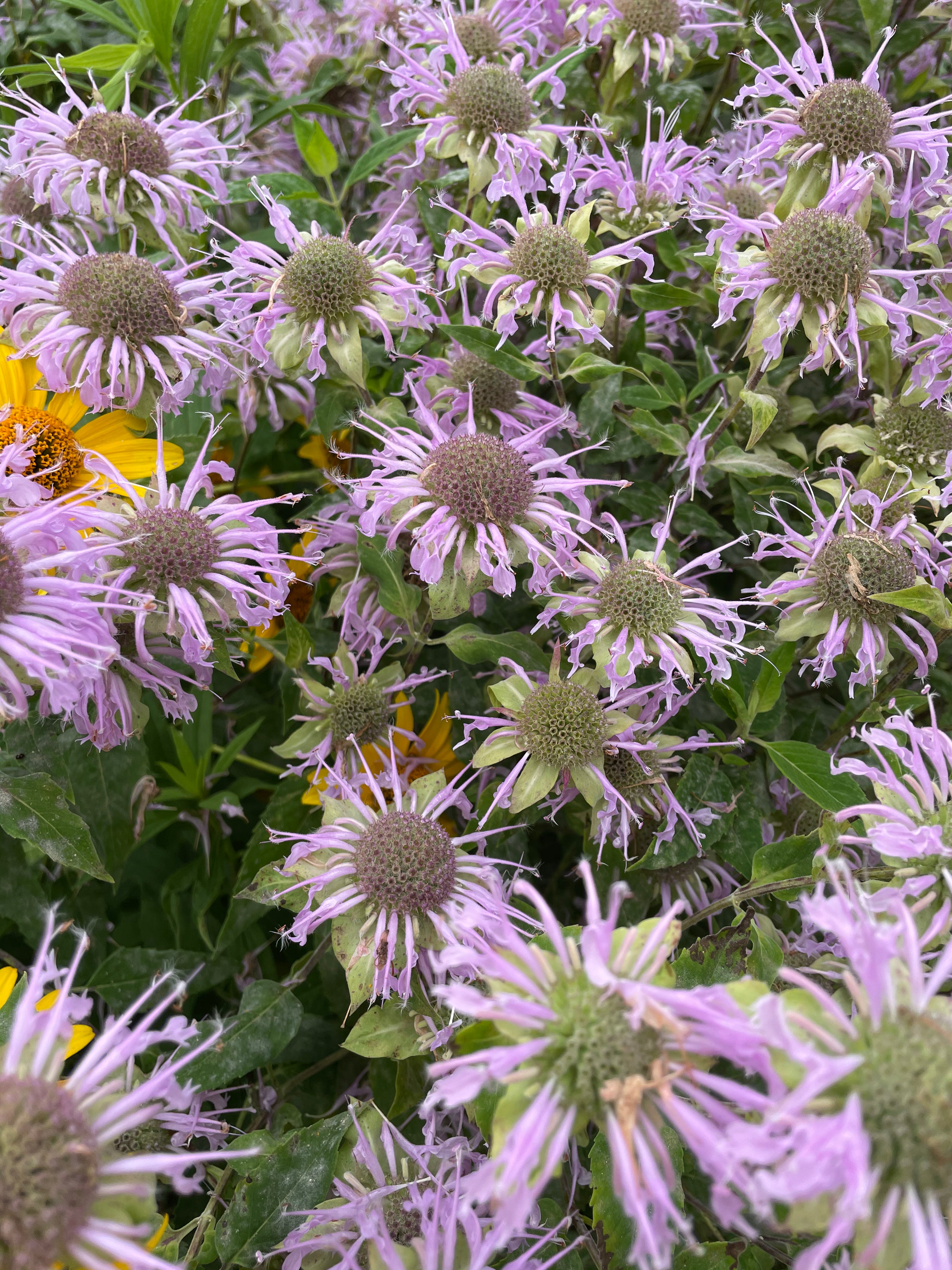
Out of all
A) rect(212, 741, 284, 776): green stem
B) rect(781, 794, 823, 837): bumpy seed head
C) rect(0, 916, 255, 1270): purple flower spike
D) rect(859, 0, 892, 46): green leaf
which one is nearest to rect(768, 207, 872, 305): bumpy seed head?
rect(859, 0, 892, 46): green leaf

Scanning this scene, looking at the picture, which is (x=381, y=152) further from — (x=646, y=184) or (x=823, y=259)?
(x=823, y=259)

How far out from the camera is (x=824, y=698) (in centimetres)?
95

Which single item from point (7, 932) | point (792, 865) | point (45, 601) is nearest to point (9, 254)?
point (45, 601)

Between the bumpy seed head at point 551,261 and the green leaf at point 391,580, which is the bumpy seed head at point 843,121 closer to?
the bumpy seed head at point 551,261

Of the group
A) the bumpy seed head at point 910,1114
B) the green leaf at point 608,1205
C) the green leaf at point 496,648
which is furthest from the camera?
the green leaf at point 496,648

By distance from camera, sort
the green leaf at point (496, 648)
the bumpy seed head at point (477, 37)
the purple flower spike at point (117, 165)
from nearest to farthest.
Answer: the green leaf at point (496, 648)
the purple flower spike at point (117, 165)
the bumpy seed head at point (477, 37)

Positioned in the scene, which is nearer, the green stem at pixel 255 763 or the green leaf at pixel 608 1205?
the green leaf at pixel 608 1205

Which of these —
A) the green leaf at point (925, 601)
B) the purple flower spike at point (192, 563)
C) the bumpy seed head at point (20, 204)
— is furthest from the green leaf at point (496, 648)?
the bumpy seed head at point (20, 204)

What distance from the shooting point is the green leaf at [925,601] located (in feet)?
2.12

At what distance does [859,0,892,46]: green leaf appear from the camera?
894mm

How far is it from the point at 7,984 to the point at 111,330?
480mm

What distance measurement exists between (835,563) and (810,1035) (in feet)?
1.47

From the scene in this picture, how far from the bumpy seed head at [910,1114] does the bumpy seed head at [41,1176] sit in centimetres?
31

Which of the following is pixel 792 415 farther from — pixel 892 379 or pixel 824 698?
pixel 824 698
